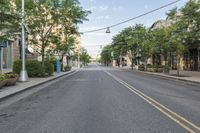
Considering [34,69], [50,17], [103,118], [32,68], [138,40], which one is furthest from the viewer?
[138,40]

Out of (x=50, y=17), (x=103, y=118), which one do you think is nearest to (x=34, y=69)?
(x=50, y=17)

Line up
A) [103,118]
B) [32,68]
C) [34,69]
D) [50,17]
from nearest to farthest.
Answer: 1. [103,118]
2. [32,68]
3. [34,69]
4. [50,17]

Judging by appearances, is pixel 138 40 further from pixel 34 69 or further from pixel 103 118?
pixel 103 118

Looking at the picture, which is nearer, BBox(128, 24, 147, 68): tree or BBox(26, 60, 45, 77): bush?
BBox(26, 60, 45, 77): bush

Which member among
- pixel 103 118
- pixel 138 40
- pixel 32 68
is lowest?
pixel 103 118

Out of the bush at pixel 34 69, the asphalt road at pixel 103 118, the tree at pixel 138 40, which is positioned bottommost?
the asphalt road at pixel 103 118

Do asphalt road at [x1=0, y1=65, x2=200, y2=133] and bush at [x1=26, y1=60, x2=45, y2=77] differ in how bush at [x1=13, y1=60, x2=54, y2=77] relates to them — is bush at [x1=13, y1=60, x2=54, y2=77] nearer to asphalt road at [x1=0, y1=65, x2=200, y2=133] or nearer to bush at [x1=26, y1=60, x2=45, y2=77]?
bush at [x1=26, y1=60, x2=45, y2=77]

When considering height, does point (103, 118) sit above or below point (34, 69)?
below

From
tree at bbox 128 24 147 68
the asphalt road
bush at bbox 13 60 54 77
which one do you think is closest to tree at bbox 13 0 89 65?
bush at bbox 13 60 54 77

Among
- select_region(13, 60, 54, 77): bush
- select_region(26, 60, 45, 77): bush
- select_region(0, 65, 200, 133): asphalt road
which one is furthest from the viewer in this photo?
select_region(26, 60, 45, 77): bush

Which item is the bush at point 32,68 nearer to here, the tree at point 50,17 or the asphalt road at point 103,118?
the tree at point 50,17

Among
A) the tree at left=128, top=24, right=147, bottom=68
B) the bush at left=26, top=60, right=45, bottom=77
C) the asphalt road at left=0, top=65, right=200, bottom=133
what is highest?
the tree at left=128, top=24, right=147, bottom=68

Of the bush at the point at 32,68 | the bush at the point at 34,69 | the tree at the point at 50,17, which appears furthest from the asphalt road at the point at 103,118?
the tree at the point at 50,17

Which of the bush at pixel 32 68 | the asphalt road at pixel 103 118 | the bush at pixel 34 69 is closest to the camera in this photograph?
the asphalt road at pixel 103 118
